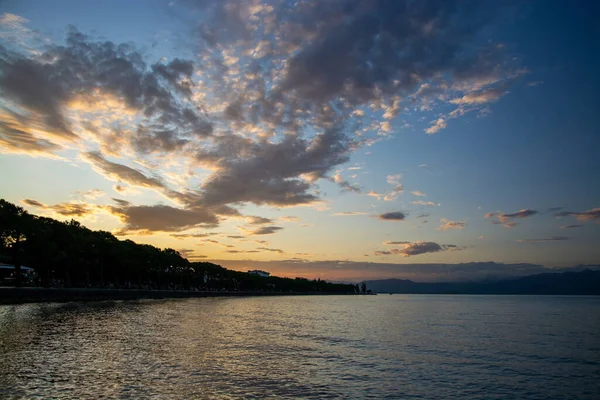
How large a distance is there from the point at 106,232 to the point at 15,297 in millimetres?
86672

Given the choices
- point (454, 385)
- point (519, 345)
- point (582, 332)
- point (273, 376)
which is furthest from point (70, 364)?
point (582, 332)

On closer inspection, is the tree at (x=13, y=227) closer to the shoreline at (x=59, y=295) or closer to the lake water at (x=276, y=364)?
the shoreline at (x=59, y=295)

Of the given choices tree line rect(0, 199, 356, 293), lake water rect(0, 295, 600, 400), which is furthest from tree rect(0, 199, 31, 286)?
lake water rect(0, 295, 600, 400)

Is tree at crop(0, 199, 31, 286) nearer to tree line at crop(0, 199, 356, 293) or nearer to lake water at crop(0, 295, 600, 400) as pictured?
tree line at crop(0, 199, 356, 293)

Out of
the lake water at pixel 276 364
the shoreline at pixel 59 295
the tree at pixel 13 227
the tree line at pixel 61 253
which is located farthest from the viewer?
the tree line at pixel 61 253

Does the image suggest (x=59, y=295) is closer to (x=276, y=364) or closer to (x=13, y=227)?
(x=13, y=227)

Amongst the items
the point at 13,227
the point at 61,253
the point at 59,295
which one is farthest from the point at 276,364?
the point at 61,253

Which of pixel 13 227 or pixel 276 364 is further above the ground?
pixel 13 227

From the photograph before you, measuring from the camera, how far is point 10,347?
34.0 metres

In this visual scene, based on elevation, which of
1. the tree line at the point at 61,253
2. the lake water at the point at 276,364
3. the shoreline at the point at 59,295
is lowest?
the lake water at the point at 276,364

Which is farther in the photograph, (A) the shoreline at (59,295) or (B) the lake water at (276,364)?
(A) the shoreline at (59,295)

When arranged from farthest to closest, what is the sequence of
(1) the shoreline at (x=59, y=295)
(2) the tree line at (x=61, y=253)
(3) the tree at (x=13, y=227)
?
(2) the tree line at (x=61, y=253) → (3) the tree at (x=13, y=227) → (1) the shoreline at (x=59, y=295)

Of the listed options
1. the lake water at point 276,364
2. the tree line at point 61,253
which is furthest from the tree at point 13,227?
the lake water at point 276,364

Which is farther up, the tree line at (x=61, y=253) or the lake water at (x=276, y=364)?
the tree line at (x=61, y=253)
